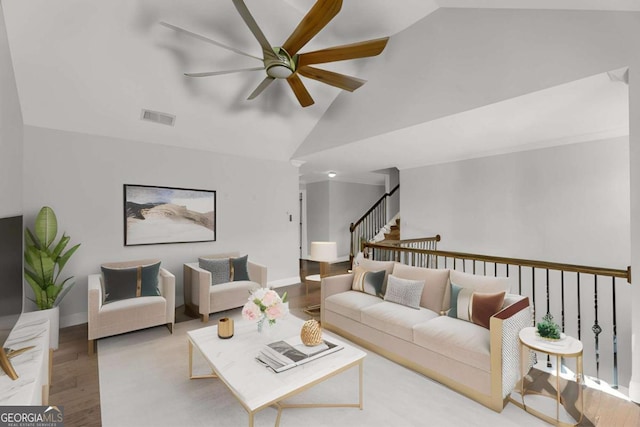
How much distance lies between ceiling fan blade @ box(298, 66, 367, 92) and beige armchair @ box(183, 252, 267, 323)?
2.67 m

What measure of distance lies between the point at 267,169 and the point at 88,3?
3.29m

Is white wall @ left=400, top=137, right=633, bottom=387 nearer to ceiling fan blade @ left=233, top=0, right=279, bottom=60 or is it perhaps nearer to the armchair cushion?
ceiling fan blade @ left=233, top=0, right=279, bottom=60

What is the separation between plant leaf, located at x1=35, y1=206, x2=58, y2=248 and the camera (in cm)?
320

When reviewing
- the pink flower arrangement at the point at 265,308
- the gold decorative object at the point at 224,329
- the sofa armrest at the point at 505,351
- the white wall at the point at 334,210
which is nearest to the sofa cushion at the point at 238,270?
the gold decorative object at the point at 224,329

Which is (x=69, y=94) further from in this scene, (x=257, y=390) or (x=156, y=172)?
(x=257, y=390)

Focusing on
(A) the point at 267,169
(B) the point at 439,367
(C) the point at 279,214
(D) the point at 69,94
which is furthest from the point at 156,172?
(B) the point at 439,367

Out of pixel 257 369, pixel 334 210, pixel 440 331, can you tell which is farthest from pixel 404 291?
pixel 334 210

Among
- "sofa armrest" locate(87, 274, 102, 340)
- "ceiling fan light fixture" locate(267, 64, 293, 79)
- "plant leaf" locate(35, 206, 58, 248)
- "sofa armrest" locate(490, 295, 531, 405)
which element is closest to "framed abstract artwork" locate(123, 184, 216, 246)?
"plant leaf" locate(35, 206, 58, 248)

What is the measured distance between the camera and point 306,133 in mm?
5160

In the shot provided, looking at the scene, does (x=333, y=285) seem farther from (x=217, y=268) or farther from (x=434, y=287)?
(x=217, y=268)

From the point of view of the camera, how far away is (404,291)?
3.16 meters

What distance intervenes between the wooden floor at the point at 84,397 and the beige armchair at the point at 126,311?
0.22 m

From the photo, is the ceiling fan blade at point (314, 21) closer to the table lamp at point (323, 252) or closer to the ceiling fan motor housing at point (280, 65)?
the ceiling fan motor housing at point (280, 65)

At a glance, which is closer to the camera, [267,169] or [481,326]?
[481,326]
